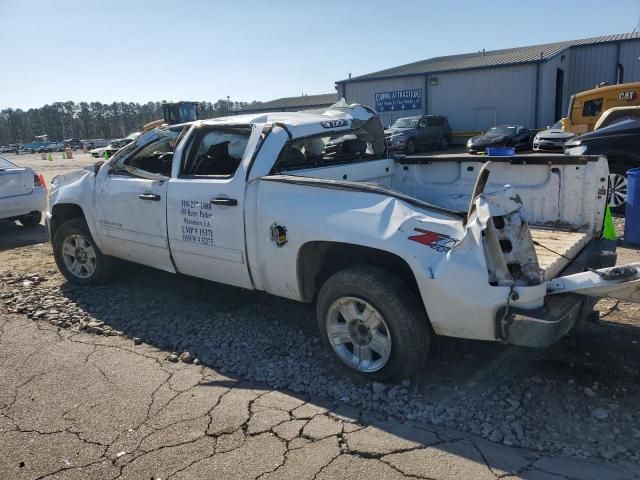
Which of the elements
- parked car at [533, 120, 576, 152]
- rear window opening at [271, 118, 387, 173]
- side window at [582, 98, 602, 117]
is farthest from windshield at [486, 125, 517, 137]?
rear window opening at [271, 118, 387, 173]

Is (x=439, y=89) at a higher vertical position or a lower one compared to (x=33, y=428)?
higher

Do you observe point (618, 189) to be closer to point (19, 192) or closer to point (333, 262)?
point (333, 262)

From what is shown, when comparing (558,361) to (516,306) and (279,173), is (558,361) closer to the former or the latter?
(516,306)

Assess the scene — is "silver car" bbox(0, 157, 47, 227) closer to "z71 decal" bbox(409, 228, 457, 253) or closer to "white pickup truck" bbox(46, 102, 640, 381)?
"white pickup truck" bbox(46, 102, 640, 381)

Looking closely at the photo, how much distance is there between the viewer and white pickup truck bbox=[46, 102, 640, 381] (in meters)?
3.05

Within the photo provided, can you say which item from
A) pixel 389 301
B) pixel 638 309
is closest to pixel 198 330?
pixel 389 301

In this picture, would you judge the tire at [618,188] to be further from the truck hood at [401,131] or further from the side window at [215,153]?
the truck hood at [401,131]

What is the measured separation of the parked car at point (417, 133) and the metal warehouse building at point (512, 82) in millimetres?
4295

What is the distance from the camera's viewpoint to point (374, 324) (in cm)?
354

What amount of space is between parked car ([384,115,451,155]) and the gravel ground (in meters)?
20.5

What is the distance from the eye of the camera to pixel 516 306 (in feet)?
9.86

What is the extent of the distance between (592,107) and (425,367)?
16011 millimetres

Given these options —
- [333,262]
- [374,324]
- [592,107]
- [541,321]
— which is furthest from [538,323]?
[592,107]

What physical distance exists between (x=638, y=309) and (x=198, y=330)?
12.5ft
